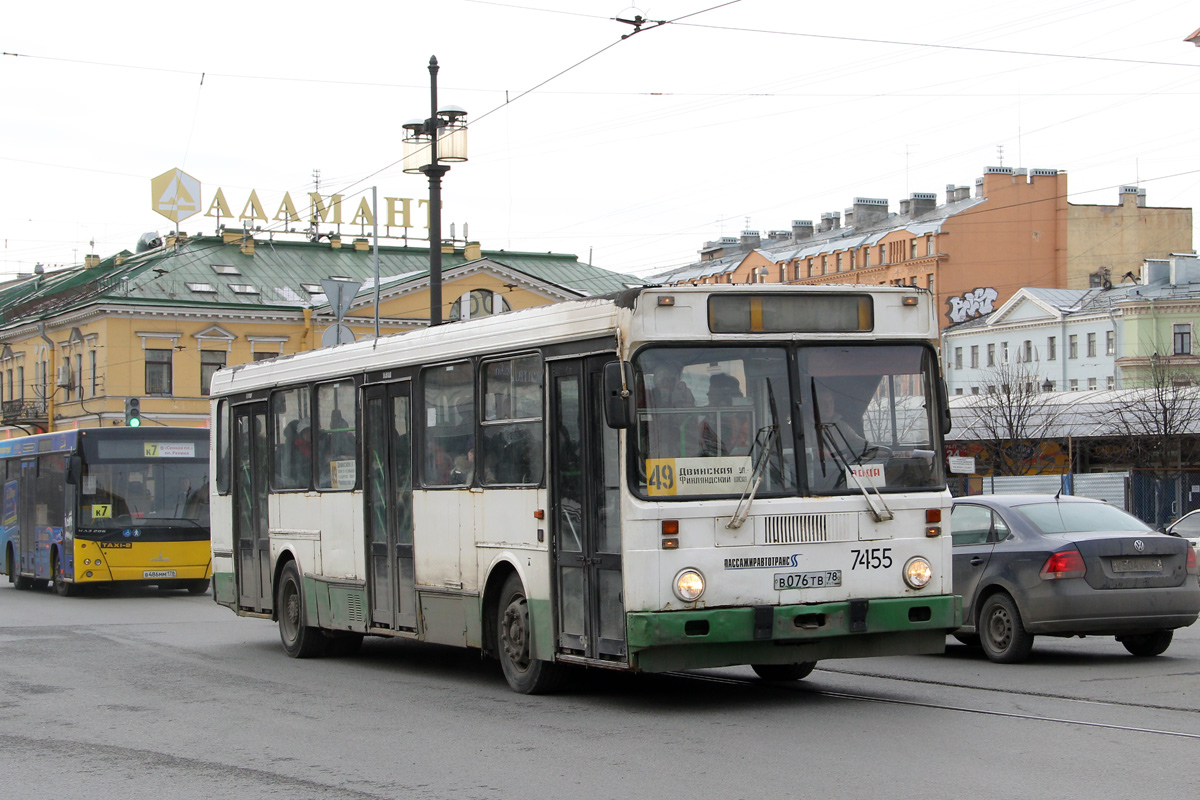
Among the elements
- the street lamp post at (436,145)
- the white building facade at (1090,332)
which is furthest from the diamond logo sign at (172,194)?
the street lamp post at (436,145)

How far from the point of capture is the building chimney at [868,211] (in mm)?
98250

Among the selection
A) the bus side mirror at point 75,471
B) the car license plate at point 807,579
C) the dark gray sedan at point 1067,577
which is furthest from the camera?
the bus side mirror at point 75,471

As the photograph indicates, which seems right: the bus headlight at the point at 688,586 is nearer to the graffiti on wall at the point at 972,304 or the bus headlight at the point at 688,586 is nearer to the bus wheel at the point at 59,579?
the bus wheel at the point at 59,579

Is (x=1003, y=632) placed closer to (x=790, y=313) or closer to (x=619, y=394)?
(x=790, y=313)

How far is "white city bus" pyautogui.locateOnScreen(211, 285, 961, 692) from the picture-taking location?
10.0m

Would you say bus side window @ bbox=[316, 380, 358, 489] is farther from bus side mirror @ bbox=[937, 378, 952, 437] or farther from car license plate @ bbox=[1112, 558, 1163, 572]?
car license plate @ bbox=[1112, 558, 1163, 572]

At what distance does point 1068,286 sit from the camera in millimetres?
87500

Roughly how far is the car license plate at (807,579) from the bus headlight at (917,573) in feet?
1.62

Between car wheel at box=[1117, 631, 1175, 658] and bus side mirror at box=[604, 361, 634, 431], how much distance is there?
6209mm

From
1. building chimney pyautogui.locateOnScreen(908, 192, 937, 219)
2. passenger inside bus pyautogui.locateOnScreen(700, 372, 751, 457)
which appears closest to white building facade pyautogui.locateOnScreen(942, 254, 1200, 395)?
building chimney pyautogui.locateOnScreen(908, 192, 937, 219)

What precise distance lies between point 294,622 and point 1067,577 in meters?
7.05

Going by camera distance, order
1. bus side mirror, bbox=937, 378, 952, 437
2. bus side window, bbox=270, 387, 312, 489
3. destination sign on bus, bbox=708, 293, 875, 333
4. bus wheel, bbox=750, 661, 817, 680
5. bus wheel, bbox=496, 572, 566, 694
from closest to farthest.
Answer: destination sign on bus, bbox=708, 293, 875, 333 < bus side mirror, bbox=937, 378, 952, 437 < bus wheel, bbox=496, 572, 566, 694 < bus wheel, bbox=750, 661, 817, 680 < bus side window, bbox=270, 387, 312, 489

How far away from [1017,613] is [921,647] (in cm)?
A: 320

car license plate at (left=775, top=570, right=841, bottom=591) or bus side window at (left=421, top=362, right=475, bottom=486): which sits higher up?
bus side window at (left=421, top=362, right=475, bottom=486)
